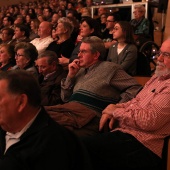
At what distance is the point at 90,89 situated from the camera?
2221 mm

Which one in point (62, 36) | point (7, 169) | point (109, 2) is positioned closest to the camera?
point (7, 169)

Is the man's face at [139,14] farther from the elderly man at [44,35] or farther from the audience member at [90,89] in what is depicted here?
the audience member at [90,89]

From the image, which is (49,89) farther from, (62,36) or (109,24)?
(109,24)

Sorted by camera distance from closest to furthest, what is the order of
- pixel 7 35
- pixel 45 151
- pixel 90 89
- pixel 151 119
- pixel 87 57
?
pixel 45 151 < pixel 151 119 < pixel 90 89 < pixel 87 57 < pixel 7 35

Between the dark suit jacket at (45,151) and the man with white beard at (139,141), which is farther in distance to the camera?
the man with white beard at (139,141)

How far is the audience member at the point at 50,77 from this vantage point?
250cm

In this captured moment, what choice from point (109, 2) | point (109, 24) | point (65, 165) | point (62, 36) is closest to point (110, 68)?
Answer: point (65, 165)

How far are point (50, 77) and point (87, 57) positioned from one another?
1.66ft

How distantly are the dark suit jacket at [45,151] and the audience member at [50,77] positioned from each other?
1.34 metres

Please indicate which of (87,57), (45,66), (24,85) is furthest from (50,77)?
(24,85)

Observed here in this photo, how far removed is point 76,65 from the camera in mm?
2404

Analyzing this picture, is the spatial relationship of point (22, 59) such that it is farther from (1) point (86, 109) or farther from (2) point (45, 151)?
(2) point (45, 151)

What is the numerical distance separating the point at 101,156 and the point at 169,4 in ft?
16.8

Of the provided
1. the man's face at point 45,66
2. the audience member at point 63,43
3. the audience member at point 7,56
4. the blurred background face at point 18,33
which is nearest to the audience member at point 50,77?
the man's face at point 45,66
